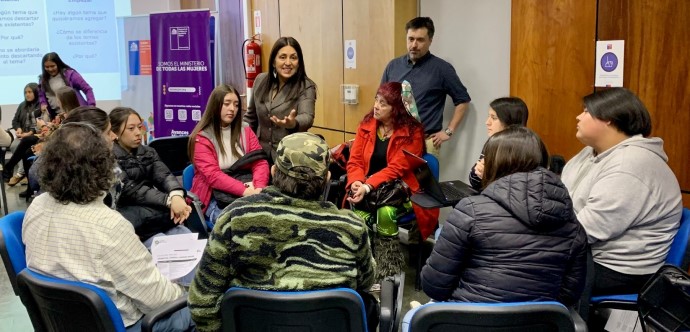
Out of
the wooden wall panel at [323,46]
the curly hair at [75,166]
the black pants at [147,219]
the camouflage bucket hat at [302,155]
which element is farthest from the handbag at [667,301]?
the wooden wall panel at [323,46]

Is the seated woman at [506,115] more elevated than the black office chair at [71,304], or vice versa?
the seated woman at [506,115]

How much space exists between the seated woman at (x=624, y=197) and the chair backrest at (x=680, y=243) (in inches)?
0.9

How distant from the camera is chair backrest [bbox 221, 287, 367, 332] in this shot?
1.59 meters

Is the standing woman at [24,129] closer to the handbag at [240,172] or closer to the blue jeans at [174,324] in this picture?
the handbag at [240,172]

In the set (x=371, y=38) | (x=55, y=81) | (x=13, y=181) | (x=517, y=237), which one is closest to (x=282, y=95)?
(x=371, y=38)

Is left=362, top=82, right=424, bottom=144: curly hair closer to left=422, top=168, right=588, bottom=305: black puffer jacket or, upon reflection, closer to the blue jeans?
left=422, top=168, right=588, bottom=305: black puffer jacket

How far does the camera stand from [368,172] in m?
3.68

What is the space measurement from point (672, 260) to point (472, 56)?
2.11 metres

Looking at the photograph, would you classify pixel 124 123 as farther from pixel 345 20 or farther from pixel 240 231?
pixel 345 20

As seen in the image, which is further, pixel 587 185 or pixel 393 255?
pixel 393 255

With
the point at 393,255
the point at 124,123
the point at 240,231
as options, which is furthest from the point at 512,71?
the point at 240,231

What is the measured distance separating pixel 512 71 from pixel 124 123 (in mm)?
2248

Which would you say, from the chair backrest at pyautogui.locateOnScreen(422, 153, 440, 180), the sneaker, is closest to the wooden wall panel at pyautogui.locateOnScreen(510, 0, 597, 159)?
the chair backrest at pyautogui.locateOnScreen(422, 153, 440, 180)

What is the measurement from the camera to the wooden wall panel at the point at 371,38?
14.4 feet
